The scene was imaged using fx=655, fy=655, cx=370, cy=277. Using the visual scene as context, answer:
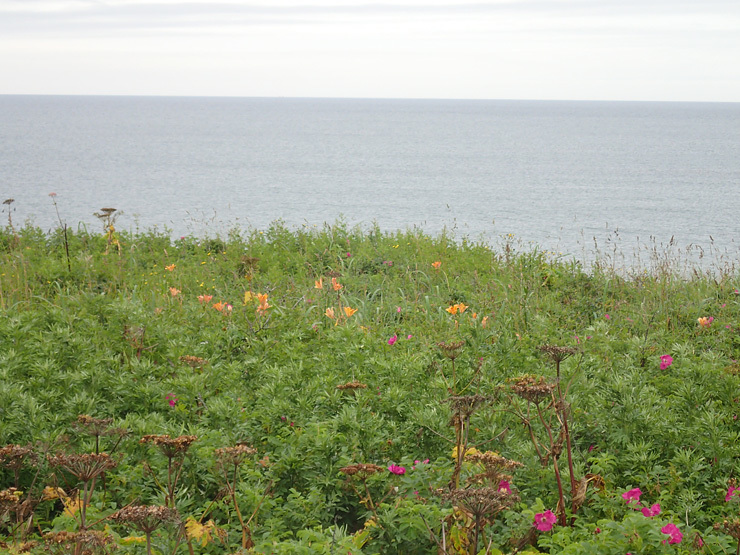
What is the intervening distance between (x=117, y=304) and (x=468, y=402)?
119 inches

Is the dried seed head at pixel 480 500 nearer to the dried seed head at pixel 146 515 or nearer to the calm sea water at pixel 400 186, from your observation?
the dried seed head at pixel 146 515

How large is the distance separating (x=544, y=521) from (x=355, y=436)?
2.96 ft

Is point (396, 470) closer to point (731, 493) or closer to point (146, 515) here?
point (146, 515)

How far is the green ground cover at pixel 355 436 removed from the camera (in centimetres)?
228

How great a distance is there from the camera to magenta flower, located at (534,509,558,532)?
2254mm

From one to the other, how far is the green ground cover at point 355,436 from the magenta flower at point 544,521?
0.04ft

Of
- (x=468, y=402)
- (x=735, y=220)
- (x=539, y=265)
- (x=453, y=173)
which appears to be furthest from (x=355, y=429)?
(x=453, y=173)

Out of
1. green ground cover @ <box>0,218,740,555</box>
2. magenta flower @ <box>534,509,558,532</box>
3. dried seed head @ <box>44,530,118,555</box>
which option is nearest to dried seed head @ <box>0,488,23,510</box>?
green ground cover @ <box>0,218,740,555</box>

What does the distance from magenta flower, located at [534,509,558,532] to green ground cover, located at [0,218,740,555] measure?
1 cm

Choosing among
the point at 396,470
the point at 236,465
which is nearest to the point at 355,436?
the point at 396,470

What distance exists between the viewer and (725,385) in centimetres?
336

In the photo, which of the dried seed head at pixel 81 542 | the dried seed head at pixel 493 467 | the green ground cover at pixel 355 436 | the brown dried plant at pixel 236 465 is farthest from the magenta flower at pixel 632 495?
the dried seed head at pixel 81 542

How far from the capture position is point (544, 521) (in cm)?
227

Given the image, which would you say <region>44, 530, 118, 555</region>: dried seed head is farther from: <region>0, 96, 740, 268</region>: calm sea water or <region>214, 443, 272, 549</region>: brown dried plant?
<region>0, 96, 740, 268</region>: calm sea water
